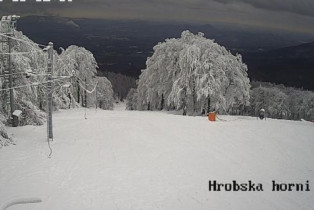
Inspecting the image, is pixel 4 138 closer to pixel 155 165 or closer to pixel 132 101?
pixel 155 165

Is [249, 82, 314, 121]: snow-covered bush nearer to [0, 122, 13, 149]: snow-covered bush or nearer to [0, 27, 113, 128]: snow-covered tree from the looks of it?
[0, 27, 113, 128]: snow-covered tree

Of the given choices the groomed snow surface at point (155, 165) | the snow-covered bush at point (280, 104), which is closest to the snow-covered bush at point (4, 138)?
the groomed snow surface at point (155, 165)

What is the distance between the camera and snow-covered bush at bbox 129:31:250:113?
119ft

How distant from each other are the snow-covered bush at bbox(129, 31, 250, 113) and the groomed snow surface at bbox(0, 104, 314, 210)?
34.7 ft

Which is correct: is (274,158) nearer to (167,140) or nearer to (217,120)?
(167,140)

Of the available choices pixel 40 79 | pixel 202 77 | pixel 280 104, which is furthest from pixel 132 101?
pixel 280 104

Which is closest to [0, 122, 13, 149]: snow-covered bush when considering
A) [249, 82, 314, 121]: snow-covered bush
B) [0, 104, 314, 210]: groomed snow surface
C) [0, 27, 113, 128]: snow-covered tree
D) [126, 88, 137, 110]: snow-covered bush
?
[0, 104, 314, 210]: groomed snow surface

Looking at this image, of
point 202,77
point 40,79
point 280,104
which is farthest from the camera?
point 280,104

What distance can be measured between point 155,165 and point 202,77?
819 inches

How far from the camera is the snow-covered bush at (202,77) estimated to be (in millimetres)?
36344

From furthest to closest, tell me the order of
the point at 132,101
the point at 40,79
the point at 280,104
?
1. the point at 280,104
2. the point at 132,101
3. the point at 40,79

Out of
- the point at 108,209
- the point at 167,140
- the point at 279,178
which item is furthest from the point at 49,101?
the point at 279,178

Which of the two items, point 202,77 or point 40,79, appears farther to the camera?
point 202,77

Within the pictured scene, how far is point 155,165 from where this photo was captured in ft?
55.5
